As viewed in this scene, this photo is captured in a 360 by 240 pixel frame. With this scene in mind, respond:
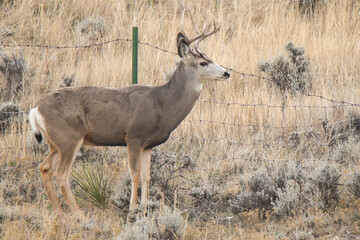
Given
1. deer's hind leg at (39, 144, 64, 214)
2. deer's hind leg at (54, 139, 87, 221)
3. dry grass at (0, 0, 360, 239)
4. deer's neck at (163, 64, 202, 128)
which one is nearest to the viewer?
dry grass at (0, 0, 360, 239)

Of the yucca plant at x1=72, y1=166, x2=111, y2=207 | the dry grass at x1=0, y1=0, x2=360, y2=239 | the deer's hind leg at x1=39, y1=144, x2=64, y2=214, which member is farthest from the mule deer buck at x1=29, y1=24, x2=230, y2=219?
the dry grass at x1=0, y1=0, x2=360, y2=239

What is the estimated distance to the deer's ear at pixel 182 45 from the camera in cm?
610

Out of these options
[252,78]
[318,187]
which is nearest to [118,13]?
[252,78]

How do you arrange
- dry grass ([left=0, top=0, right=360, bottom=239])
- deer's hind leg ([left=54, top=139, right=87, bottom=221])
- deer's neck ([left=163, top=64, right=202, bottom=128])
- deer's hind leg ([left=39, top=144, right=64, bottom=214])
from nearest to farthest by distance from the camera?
dry grass ([left=0, top=0, right=360, bottom=239])
deer's hind leg ([left=54, top=139, right=87, bottom=221])
deer's hind leg ([left=39, top=144, right=64, bottom=214])
deer's neck ([left=163, top=64, right=202, bottom=128])

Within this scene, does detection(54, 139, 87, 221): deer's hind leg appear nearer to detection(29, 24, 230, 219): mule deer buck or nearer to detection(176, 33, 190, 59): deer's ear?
detection(29, 24, 230, 219): mule deer buck

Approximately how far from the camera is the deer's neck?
19.9ft

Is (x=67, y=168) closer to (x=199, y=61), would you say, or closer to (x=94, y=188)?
(x=94, y=188)

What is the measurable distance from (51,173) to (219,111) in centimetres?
335

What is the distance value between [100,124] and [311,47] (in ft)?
20.2

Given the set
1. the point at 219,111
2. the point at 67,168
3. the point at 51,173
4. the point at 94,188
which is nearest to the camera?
the point at 67,168

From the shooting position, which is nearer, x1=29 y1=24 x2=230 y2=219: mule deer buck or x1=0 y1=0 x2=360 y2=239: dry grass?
x1=0 y1=0 x2=360 y2=239: dry grass

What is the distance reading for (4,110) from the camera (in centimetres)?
839

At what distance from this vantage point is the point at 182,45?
6.16 meters

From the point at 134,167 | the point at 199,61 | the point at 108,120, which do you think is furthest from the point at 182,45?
the point at 134,167
